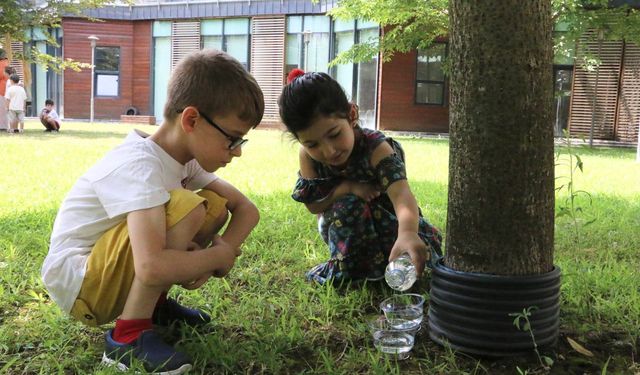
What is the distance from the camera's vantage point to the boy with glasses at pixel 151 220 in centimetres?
183

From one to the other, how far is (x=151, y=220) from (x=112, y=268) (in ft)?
0.67

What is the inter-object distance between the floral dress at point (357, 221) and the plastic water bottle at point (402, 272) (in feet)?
1.80

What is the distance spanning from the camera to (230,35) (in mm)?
23891

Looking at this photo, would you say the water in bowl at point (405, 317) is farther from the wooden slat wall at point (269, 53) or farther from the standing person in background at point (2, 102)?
the wooden slat wall at point (269, 53)

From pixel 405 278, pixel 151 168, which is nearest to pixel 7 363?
pixel 151 168

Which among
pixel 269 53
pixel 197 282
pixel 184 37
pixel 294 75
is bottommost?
pixel 197 282

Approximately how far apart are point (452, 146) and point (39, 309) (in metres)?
1.69

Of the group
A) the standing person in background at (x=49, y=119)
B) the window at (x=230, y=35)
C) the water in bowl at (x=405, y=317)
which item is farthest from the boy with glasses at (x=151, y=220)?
the window at (x=230, y=35)

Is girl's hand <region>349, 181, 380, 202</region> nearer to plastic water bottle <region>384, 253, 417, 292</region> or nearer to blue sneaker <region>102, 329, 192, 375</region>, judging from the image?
plastic water bottle <region>384, 253, 417, 292</region>

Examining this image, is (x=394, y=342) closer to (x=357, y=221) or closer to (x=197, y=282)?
(x=197, y=282)

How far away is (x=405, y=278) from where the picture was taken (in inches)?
86.4

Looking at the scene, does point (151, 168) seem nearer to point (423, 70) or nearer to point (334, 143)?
point (334, 143)

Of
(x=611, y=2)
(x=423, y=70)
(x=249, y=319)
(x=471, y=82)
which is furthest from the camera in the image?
(x=423, y=70)

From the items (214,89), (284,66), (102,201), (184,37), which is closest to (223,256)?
(102,201)
